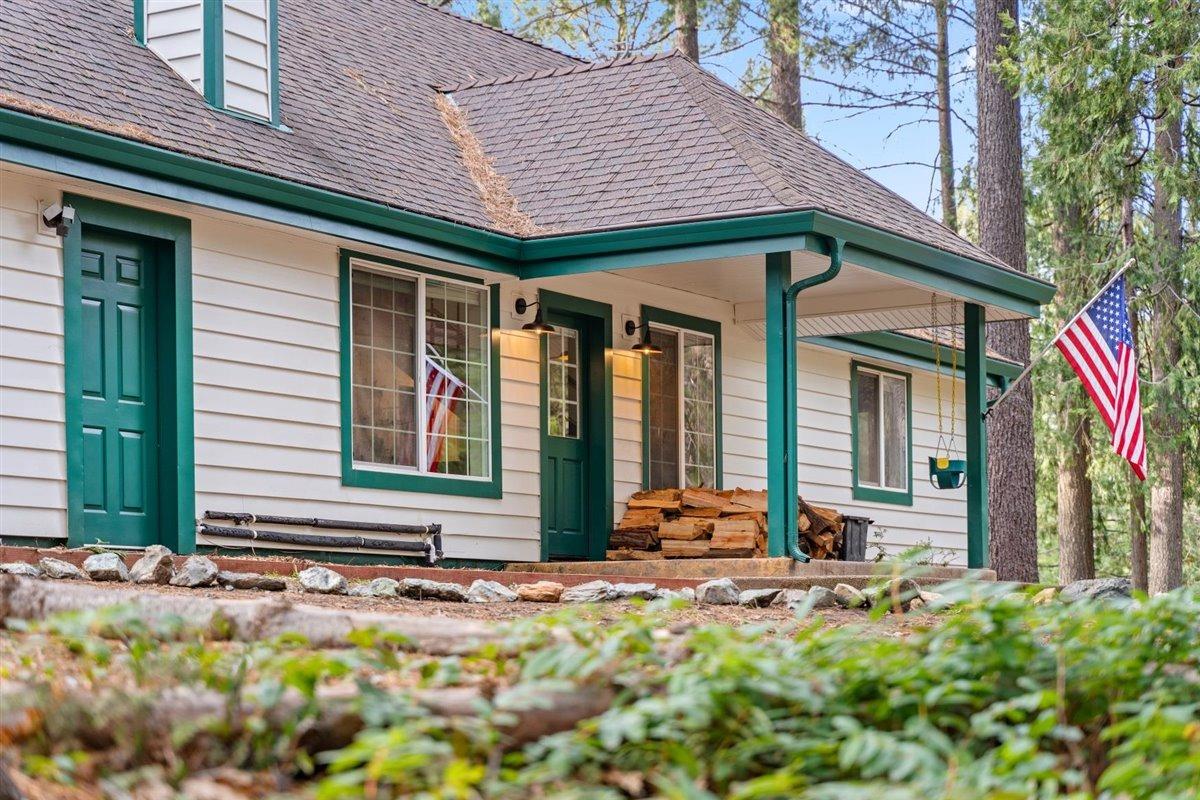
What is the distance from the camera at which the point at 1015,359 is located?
18859 mm

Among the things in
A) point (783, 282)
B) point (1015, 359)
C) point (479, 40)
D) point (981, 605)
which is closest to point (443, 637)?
point (981, 605)

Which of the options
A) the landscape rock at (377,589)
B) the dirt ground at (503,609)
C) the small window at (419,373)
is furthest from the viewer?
the small window at (419,373)

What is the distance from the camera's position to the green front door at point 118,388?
9625 mm

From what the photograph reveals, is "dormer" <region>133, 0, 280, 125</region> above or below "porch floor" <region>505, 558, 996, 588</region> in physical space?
above

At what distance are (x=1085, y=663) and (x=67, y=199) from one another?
7.15 m

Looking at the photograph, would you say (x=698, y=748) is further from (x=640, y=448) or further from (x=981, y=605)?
(x=640, y=448)

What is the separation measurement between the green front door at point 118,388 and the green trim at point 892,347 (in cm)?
722

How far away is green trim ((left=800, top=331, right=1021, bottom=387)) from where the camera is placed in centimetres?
1594

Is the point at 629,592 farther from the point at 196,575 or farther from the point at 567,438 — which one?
the point at 567,438

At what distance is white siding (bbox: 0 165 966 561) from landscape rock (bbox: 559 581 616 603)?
2465 millimetres

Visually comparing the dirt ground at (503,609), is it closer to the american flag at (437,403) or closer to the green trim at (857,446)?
the american flag at (437,403)

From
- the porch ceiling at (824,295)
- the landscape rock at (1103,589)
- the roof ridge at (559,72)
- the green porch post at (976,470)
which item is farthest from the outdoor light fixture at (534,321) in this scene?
the landscape rock at (1103,589)

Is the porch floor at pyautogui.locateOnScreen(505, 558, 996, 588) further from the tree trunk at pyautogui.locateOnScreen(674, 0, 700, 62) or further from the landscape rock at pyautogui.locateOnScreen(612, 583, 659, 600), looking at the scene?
the tree trunk at pyautogui.locateOnScreen(674, 0, 700, 62)

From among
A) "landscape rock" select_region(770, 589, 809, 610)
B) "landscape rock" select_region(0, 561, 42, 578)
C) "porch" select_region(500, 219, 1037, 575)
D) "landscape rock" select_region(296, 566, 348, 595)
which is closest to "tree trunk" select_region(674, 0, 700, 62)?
"porch" select_region(500, 219, 1037, 575)
